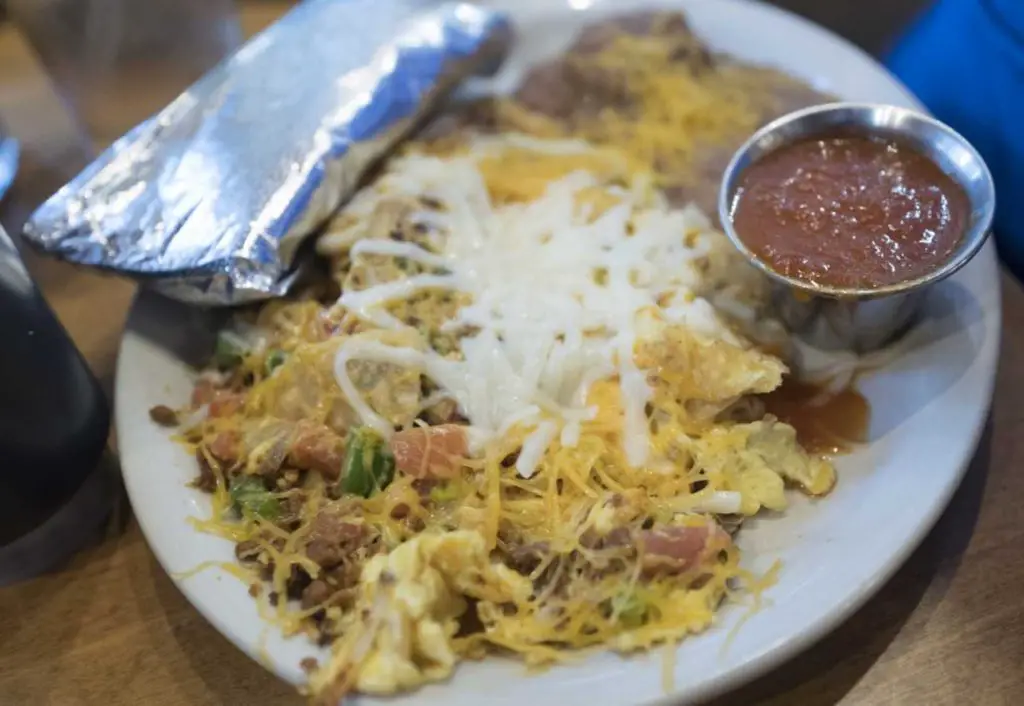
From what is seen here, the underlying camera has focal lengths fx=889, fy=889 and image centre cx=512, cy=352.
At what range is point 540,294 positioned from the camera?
165 cm

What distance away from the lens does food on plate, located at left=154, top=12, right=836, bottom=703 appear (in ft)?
4.19

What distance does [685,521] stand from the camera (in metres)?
1.35

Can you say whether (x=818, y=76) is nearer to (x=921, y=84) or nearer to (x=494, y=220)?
(x=921, y=84)

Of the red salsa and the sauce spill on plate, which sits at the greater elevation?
the red salsa

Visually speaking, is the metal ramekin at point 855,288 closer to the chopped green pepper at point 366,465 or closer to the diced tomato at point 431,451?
the diced tomato at point 431,451

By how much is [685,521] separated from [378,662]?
19.5 inches

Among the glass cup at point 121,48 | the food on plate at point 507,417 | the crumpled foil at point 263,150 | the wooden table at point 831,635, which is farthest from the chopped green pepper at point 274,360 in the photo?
the glass cup at point 121,48

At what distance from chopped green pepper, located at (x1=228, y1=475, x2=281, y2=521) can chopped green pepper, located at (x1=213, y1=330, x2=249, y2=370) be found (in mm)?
305

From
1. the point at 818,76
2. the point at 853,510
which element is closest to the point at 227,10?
the point at 818,76

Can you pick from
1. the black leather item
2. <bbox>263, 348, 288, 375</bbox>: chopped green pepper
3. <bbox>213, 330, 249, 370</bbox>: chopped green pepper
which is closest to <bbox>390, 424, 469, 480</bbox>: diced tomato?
<bbox>263, 348, 288, 375</bbox>: chopped green pepper

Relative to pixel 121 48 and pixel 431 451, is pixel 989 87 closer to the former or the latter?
pixel 431 451

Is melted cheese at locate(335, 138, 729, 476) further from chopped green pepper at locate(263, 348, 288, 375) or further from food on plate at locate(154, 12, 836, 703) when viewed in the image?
chopped green pepper at locate(263, 348, 288, 375)

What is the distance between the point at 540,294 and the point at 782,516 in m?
0.58

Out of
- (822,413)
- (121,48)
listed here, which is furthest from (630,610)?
(121,48)
